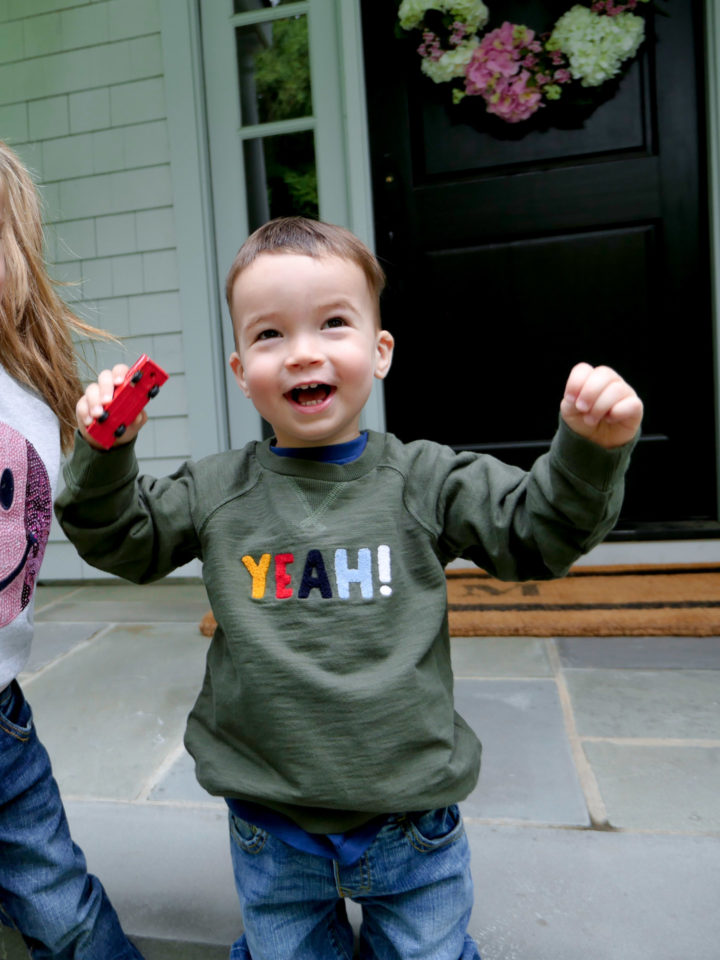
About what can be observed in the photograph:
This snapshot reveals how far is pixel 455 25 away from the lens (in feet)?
8.96

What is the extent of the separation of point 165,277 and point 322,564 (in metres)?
2.44

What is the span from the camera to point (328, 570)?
0.92 m

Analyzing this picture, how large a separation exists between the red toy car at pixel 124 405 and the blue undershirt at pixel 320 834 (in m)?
0.19

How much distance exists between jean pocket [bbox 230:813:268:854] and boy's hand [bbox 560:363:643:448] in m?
0.60

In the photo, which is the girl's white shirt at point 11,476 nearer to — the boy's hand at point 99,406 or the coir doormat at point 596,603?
the boy's hand at point 99,406

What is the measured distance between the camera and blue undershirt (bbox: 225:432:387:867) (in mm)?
932

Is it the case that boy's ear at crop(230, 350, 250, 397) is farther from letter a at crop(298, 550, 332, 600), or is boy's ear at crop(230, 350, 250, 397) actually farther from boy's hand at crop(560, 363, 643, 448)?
boy's hand at crop(560, 363, 643, 448)

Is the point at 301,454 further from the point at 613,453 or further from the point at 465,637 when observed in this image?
the point at 465,637

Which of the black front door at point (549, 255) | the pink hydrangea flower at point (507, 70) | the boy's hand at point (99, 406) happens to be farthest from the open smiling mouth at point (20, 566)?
the pink hydrangea flower at point (507, 70)

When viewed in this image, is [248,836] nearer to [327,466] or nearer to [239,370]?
[327,466]

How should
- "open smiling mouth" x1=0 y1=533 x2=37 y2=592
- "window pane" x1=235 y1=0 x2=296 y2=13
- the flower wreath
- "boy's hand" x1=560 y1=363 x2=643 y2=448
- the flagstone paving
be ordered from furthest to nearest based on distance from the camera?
"window pane" x1=235 y1=0 x2=296 y2=13, the flower wreath, the flagstone paving, "open smiling mouth" x1=0 y1=533 x2=37 y2=592, "boy's hand" x1=560 y1=363 x2=643 y2=448

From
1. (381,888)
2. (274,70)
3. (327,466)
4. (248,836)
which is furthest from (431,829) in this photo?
(274,70)

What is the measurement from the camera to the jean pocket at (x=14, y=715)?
106 centimetres

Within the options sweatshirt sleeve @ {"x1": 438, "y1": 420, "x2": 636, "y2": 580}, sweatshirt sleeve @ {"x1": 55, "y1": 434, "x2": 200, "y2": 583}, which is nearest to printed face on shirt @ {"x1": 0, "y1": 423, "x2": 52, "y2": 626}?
sweatshirt sleeve @ {"x1": 55, "y1": 434, "x2": 200, "y2": 583}
